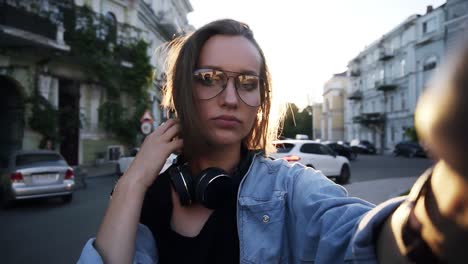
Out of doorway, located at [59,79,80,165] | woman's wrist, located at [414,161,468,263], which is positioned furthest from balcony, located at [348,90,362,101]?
woman's wrist, located at [414,161,468,263]

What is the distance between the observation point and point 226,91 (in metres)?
1.39

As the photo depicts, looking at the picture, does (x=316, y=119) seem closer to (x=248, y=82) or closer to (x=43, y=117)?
(x=43, y=117)

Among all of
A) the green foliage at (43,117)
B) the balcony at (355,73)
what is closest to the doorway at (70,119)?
the green foliage at (43,117)

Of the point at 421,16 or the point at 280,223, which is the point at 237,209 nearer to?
the point at 280,223

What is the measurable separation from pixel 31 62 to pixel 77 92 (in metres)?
2.75

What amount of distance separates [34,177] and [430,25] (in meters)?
34.3

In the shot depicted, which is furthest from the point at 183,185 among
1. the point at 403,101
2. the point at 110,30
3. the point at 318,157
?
the point at 403,101

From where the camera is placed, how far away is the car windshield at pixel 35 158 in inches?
311

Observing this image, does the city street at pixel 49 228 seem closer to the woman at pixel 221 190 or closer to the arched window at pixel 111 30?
the woman at pixel 221 190

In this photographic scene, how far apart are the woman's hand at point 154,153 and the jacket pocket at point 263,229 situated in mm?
359

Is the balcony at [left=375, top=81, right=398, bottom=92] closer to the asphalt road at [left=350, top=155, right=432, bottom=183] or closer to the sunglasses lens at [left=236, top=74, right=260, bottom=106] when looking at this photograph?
the asphalt road at [left=350, top=155, right=432, bottom=183]

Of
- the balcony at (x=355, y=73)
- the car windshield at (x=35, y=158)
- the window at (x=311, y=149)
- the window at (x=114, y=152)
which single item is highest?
the balcony at (x=355, y=73)

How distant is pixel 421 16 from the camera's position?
32156 millimetres

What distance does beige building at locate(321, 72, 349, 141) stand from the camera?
5903 cm
